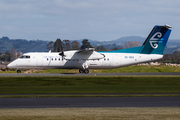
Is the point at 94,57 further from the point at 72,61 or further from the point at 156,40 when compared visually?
the point at 156,40

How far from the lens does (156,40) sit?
48.6 metres

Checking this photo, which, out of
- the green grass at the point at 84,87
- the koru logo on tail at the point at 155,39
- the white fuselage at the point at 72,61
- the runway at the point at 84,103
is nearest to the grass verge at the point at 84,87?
the green grass at the point at 84,87

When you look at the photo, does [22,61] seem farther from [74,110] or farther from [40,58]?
[74,110]

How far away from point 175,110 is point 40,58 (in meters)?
34.1

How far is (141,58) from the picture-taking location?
1871 inches

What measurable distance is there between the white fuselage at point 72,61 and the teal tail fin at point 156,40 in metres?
0.93

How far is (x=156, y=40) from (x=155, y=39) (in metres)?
0.24

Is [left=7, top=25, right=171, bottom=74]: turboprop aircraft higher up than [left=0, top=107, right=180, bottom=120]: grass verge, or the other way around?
[left=7, top=25, right=171, bottom=74]: turboprop aircraft

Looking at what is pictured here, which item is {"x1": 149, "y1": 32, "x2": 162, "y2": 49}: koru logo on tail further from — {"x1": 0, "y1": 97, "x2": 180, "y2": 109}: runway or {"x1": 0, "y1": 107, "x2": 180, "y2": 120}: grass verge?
{"x1": 0, "y1": 107, "x2": 180, "y2": 120}: grass verge

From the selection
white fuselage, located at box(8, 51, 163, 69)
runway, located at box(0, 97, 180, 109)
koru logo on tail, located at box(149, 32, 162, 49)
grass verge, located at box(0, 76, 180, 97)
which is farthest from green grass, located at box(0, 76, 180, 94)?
koru logo on tail, located at box(149, 32, 162, 49)

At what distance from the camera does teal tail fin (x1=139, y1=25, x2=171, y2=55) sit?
48059 mm

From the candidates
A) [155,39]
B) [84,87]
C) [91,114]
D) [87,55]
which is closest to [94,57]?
[87,55]

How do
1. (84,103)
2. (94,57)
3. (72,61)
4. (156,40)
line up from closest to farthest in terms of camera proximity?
(84,103) → (72,61) → (94,57) → (156,40)

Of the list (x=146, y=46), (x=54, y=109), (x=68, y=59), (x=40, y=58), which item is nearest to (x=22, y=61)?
(x=40, y=58)
